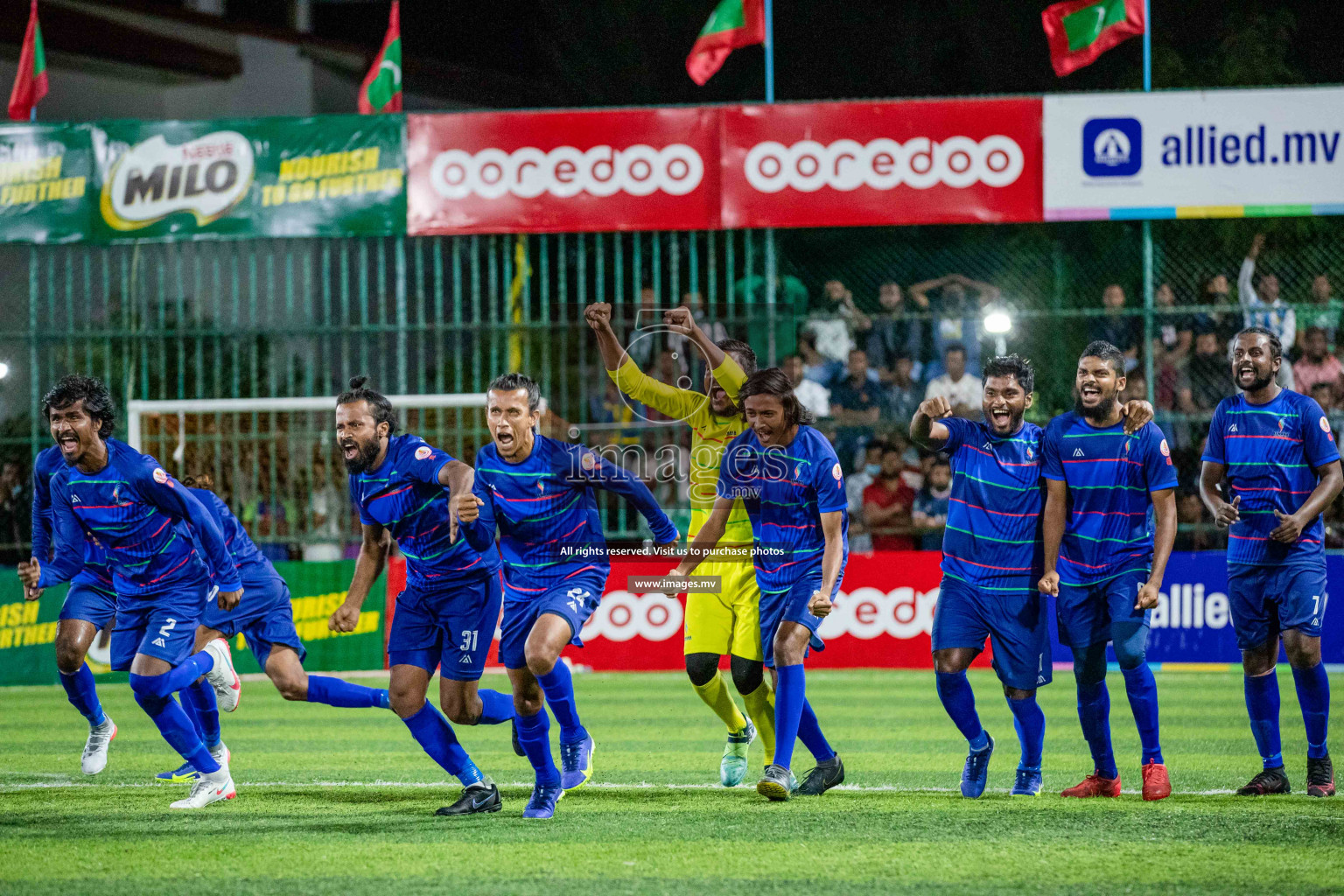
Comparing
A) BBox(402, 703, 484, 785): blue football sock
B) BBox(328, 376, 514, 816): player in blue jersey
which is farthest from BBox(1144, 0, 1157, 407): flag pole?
BBox(402, 703, 484, 785): blue football sock

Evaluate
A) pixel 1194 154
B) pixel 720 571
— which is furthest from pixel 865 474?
pixel 720 571

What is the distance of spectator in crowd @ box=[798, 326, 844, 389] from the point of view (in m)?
14.6

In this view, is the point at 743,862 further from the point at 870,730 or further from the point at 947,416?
the point at 870,730

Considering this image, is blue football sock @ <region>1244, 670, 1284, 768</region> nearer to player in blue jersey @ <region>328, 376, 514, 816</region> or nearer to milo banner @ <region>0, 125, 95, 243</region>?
player in blue jersey @ <region>328, 376, 514, 816</region>

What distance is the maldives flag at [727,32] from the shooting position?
1612 cm

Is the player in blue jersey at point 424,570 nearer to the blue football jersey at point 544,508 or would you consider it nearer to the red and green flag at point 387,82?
the blue football jersey at point 544,508

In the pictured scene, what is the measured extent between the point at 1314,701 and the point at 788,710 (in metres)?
2.61

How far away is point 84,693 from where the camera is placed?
9.05 m

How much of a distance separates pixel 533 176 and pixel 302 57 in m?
13.0

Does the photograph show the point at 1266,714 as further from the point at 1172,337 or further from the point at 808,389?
the point at 1172,337

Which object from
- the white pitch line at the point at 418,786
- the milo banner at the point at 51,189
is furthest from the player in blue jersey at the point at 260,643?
the milo banner at the point at 51,189

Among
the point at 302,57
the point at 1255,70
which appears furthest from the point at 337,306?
the point at 1255,70

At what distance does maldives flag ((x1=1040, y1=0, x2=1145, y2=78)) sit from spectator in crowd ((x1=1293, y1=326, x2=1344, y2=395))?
3755 millimetres

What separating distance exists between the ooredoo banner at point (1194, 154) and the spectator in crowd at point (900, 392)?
1961 millimetres
